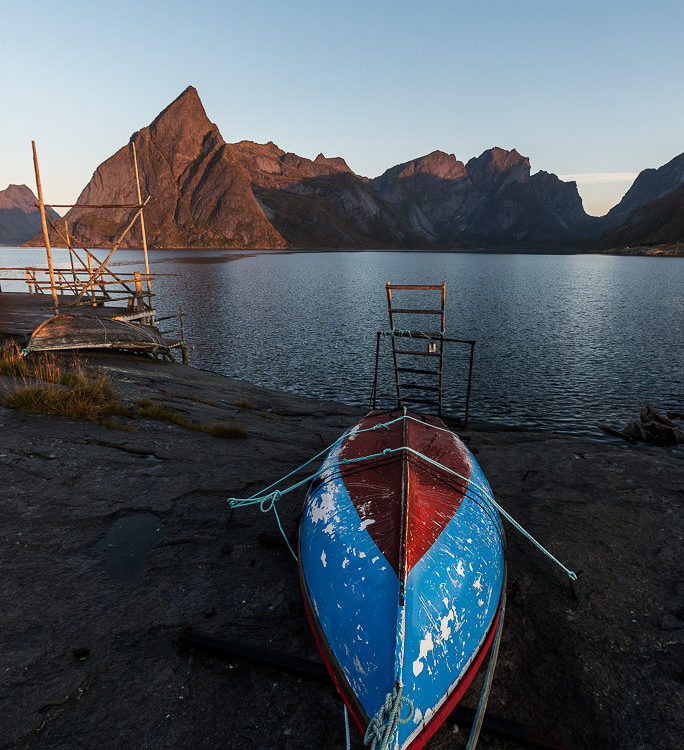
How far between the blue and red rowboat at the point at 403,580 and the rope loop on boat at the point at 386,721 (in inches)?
2.4

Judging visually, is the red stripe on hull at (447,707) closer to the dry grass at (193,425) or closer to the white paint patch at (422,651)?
the white paint patch at (422,651)

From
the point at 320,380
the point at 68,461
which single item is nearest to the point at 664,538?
the point at 68,461

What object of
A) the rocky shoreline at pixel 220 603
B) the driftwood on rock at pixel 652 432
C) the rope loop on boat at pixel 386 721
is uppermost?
the rope loop on boat at pixel 386 721

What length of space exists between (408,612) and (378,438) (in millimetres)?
3422

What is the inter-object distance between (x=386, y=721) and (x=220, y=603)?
296cm

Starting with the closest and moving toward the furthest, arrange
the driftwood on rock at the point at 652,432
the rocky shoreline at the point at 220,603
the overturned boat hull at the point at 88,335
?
the rocky shoreline at the point at 220,603 < the driftwood on rock at the point at 652,432 < the overturned boat hull at the point at 88,335

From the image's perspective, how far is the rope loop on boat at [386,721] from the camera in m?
3.18

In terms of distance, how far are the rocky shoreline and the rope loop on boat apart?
→ 3.01ft

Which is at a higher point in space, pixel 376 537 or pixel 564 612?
pixel 376 537

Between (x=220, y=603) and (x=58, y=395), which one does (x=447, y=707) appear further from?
(x=58, y=395)

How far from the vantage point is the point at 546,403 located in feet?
63.5

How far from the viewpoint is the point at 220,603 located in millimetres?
5441

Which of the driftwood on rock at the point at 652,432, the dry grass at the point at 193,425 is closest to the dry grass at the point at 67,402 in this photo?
the dry grass at the point at 193,425

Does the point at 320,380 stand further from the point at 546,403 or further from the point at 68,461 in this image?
the point at 68,461
